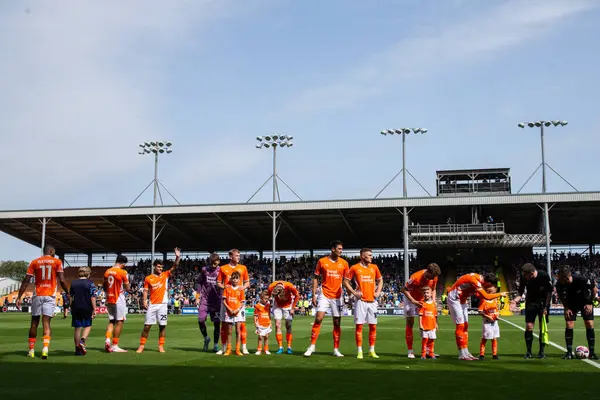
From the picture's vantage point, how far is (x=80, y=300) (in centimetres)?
1340

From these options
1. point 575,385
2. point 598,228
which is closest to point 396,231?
point 598,228

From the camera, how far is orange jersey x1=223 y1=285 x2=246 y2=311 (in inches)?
534

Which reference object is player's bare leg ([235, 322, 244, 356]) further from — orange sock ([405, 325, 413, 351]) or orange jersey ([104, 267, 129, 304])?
orange sock ([405, 325, 413, 351])

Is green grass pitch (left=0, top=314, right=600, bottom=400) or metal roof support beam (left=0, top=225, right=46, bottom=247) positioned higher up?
metal roof support beam (left=0, top=225, right=46, bottom=247)

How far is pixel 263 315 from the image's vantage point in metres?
13.8

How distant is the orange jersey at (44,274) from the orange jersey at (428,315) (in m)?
7.28

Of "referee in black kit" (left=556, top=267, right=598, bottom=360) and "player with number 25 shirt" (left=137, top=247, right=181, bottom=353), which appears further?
"player with number 25 shirt" (left=137, top=247, right=181, bottom=353)

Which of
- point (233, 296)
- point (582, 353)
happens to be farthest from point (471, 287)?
point (233, 296)

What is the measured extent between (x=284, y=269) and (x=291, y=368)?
168 ft

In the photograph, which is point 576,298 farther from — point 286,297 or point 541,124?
point 541,124

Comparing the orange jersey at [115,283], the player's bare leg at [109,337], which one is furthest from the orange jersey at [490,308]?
the player's bare leg at [109,337]

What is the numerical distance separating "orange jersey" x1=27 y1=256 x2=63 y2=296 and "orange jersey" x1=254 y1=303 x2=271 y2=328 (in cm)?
417

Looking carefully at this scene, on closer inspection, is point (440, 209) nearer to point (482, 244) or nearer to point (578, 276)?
point (482, 244)

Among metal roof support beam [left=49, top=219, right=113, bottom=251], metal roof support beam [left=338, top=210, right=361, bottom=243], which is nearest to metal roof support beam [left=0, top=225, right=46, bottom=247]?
metal roof support beam [left=49, top=219, right=113, bottom=251]
